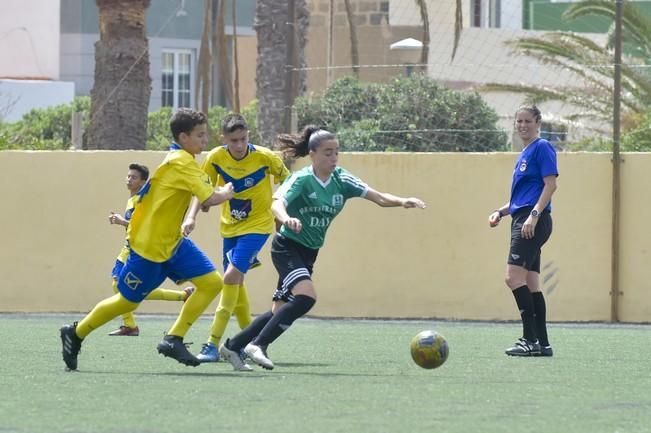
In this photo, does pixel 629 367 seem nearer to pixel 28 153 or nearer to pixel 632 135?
pixel 632 135

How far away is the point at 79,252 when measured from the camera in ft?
51.5

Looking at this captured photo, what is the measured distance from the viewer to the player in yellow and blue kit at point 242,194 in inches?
412

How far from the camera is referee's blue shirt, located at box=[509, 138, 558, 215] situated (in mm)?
10703

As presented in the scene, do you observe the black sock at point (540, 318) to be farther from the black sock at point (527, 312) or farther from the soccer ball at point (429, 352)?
the soccer ball at point (429, 352)

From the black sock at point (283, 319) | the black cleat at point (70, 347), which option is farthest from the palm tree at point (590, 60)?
the black cleat at point (70, 347)

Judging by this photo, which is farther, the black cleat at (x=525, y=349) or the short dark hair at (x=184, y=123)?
the black cleat at (x=525, y=349)

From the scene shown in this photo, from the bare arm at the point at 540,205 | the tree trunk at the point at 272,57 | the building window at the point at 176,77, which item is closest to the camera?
the bare arm at the point at 540,205

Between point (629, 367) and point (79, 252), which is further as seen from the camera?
point (79, 252)

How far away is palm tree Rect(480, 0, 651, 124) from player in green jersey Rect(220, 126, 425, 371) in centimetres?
1015

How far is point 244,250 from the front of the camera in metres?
10.5

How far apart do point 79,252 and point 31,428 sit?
29.9 feet

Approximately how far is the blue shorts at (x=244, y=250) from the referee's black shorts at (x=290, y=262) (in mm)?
450

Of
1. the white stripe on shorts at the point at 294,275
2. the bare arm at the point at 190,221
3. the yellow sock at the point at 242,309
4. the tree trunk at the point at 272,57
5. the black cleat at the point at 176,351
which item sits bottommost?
the black cleat at the point at 176,351

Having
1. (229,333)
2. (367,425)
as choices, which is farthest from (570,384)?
(229,333)
